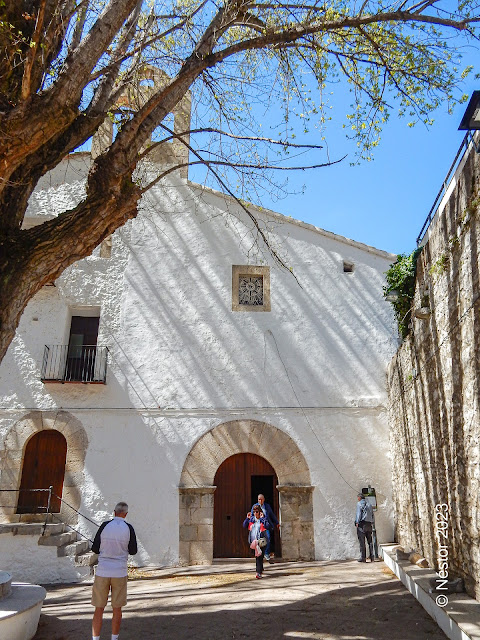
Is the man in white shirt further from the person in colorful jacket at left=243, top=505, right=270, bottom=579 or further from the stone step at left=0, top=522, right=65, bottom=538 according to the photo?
the stone step at left=0, top=522, right=65, bottom=538

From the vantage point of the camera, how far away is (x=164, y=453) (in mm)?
9227

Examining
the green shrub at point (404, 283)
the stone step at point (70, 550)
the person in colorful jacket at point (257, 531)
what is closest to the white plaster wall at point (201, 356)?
the stone step at point (70, 550)

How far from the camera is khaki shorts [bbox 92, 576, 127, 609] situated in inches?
173

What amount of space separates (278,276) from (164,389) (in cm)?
313

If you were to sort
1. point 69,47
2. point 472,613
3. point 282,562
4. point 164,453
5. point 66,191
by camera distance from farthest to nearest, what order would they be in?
point 66,191, point 164,453, point 282,562, point 69,47, point 472,613

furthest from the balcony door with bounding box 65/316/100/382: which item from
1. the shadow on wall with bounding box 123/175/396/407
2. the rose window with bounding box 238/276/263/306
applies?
the rose window with bounding box 238/276/263/306

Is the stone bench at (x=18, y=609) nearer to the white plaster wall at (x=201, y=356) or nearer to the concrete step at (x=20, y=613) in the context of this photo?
the concrete step at (x=20, y=613)

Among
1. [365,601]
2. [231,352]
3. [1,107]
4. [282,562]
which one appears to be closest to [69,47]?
[1,107]

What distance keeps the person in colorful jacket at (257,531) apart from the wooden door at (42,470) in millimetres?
3768

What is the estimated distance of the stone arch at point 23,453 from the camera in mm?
8922

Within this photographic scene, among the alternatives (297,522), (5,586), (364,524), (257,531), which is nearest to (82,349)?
(257,531)

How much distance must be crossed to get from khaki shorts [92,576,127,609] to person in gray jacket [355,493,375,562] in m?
4.78

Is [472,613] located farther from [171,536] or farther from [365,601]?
[171,536]

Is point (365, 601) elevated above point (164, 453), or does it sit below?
below
